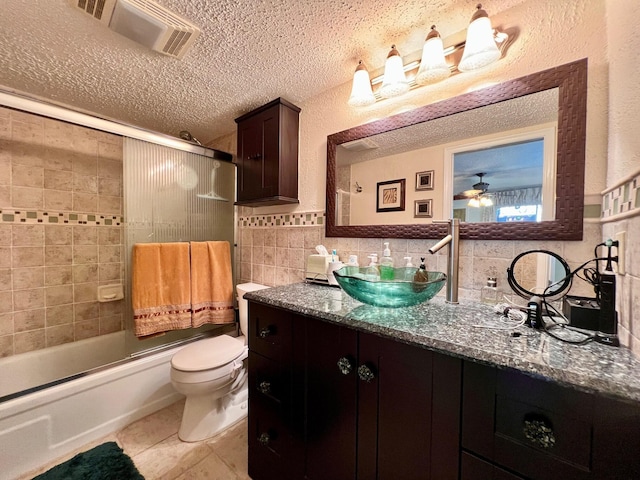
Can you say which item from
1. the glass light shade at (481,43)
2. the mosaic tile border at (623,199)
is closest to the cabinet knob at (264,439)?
the mosaic tile border at (623,199)

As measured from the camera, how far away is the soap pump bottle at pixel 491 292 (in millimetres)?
977

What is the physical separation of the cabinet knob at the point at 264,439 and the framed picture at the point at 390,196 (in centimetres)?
118

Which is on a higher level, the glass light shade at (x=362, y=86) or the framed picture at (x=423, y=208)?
the glass light shade at (x=362, y=86)

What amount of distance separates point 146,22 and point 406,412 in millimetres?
1767

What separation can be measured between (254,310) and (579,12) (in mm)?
1686

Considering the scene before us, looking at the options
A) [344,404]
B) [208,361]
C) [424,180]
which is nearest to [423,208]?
[424,180]

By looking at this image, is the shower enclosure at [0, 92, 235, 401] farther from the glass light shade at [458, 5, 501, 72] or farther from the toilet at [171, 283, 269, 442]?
the glass light shade at [458, 5, 501, 72]

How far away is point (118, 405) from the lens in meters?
1.49

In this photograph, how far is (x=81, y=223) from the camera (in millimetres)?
1912

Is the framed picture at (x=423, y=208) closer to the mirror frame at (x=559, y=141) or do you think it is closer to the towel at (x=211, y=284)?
the mirror frame at (x=559, y=141)

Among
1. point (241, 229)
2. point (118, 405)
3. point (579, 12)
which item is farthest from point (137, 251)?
point (579, 12)

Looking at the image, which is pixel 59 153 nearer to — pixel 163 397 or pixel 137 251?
pixel 137 251

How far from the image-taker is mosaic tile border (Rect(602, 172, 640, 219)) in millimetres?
595

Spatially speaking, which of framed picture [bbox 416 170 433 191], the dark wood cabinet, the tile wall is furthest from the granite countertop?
the tile wall
